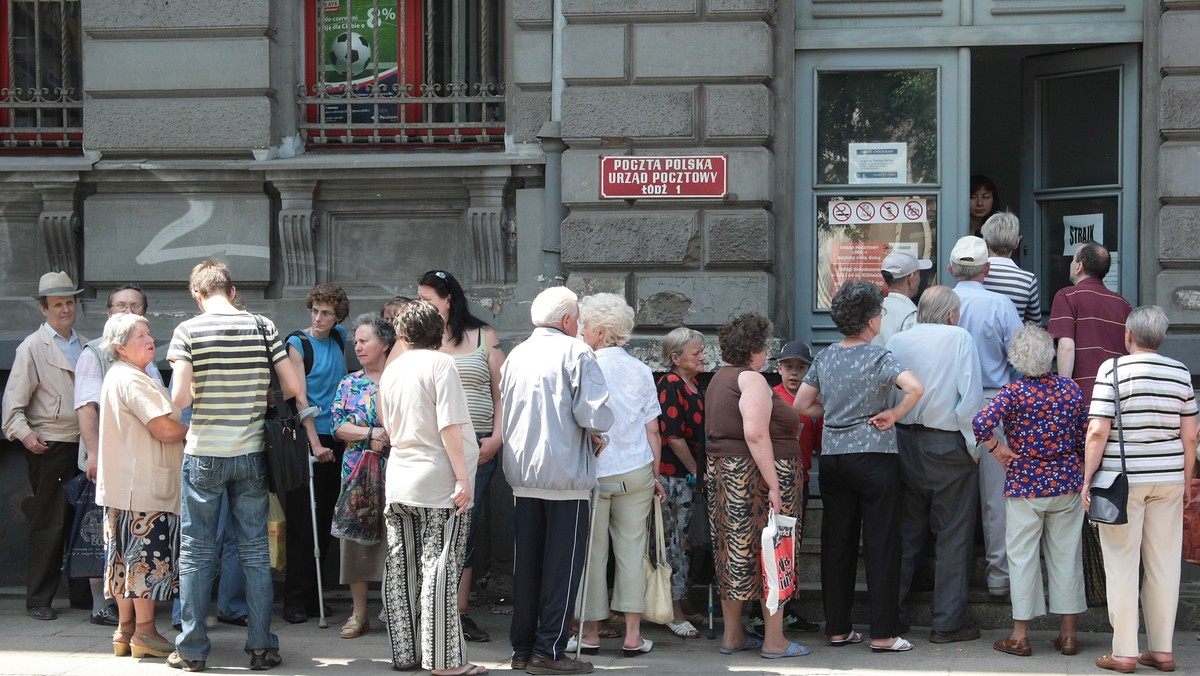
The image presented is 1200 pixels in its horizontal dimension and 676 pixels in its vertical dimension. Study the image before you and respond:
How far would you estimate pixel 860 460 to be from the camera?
674 cm

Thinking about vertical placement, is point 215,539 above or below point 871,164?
below

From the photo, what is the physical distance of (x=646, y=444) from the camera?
22.4 ft

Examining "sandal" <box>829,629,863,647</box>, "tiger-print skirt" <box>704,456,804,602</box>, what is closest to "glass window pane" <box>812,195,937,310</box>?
"tiger-print skirt" <box>704,456,804,602</box>

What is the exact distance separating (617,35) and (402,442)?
3345 mm

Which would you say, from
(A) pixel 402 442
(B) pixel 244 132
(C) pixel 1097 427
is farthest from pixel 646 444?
(B) pixel 244 132

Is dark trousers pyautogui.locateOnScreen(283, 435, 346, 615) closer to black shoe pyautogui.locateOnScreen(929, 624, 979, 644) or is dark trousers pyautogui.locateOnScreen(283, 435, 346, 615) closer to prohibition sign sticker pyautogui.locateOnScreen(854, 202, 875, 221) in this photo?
black shoe pyautogui.locateOnScreen(929, 624, 979, 644)

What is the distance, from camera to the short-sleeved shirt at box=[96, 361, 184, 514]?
6566 millimetres

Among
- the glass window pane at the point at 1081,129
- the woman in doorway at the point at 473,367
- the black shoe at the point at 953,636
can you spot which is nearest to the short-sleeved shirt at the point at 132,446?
the woman in doorway at the point at 473,367

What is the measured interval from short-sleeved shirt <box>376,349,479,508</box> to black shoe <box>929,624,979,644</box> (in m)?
2.51

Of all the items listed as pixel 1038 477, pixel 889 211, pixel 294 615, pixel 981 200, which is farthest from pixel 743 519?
pixel 981 200

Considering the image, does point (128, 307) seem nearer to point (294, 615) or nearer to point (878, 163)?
point (294, 615)

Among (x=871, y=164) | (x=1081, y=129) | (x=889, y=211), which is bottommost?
(x=889, y=211)

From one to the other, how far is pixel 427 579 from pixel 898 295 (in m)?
2.98

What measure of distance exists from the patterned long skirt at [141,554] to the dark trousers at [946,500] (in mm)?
3528
